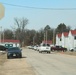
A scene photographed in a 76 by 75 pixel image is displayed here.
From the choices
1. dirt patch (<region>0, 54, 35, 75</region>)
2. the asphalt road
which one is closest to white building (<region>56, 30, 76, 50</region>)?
the asphalt road

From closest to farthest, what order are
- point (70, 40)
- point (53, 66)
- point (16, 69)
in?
1. point (16, 69)
2. point (53, 66)
3. point (70, 40)

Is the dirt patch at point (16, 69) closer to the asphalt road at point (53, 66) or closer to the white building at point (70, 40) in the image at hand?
the asphalt road at point (53, 66)

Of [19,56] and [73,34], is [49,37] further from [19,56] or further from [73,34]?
[19,56]

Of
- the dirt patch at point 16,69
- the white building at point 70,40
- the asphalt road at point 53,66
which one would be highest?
the white building at point 70,40

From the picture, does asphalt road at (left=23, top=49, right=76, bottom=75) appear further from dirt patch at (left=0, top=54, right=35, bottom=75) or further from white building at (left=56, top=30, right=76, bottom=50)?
white building at (left=56, top=30, right=76, bottom=50)

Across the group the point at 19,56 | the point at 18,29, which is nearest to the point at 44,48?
the point at 19,56

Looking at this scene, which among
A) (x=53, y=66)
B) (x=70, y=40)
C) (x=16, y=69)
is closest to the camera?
(x=16, y=69)

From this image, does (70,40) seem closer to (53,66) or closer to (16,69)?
(53,66)

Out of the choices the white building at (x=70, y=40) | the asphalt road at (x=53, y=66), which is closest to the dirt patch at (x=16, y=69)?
the asphalt road at (x=53, y=66)

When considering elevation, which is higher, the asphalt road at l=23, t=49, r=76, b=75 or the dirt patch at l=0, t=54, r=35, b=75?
the asphalt road at l=23, t=49, r=76, b=75

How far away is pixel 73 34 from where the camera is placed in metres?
110

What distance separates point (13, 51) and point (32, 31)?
146 m

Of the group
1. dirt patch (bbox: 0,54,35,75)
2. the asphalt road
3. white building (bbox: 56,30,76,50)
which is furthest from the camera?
white building (bbox: 56,30,76,50)

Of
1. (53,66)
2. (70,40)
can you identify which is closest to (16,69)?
(53,66)
